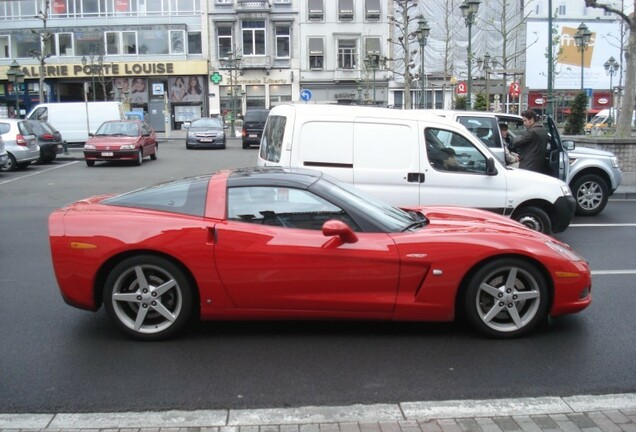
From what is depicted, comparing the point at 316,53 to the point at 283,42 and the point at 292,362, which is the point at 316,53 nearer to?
the point at 283,42

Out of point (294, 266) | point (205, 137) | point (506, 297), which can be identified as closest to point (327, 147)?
point (294, 266)

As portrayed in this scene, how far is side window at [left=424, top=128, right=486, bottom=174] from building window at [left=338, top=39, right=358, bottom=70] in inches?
1930

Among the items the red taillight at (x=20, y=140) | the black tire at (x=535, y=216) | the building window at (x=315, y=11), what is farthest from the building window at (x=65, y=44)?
the black tire at (x=535, y=216)

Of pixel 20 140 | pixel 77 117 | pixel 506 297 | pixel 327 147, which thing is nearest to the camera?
pixel 506 297

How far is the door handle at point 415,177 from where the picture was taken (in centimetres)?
887

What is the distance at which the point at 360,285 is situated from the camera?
16.9 ft

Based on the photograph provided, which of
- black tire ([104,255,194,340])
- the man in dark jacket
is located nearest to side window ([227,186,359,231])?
black tire ([104,255,194,340])

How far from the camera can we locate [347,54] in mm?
56844

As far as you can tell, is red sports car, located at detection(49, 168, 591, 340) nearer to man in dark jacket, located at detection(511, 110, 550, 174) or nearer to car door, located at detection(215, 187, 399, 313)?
car door, located at detection(215, 187, 399, 313)

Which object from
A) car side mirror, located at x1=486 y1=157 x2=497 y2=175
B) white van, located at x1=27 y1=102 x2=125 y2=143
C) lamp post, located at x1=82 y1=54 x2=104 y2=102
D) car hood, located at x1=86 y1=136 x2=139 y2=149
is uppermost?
lamp post, located at x1=82 y1=54 x2=104 y2=102

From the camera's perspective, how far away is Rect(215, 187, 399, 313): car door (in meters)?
5.14

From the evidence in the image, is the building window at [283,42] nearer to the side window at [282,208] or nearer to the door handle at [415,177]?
the door handle at [415,177]

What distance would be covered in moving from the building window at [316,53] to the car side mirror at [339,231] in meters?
52.5

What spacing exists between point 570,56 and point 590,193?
199ft
